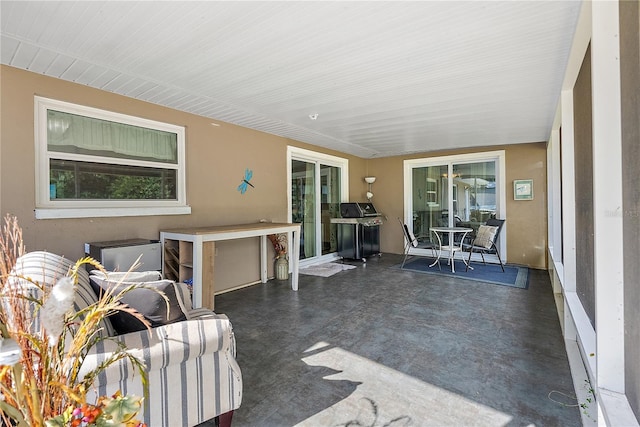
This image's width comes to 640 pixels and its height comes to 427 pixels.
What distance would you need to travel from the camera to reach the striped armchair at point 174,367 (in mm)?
1428

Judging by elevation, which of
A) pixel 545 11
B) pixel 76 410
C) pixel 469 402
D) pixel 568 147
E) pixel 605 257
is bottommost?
pixel 469 402

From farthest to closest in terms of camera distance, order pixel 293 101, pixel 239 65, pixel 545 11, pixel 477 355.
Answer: pixel 293 101
pixel 239 65
pixel 477 355
pixel 545 11

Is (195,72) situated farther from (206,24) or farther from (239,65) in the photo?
(206,24)

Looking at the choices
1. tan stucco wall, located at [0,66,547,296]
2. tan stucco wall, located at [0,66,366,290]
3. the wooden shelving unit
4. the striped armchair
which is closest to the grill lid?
tan stucco wall, located at [0,66,547,296]

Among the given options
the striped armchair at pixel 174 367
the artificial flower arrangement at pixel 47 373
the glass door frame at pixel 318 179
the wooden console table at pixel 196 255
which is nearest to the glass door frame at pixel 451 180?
the glass door frame at pixel 318 179

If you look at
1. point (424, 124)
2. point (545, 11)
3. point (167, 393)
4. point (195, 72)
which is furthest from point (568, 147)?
point (167, 393)

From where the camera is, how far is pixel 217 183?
175 inches

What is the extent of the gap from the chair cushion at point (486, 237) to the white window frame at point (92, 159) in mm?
4947

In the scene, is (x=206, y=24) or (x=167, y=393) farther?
(x=206, y=24)

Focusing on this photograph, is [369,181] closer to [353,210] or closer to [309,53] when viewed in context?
[353,210]

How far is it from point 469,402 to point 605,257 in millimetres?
1184

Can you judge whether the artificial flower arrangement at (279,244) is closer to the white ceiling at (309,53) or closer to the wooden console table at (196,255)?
the wooden console table at (196,255)

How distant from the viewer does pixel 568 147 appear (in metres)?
3.01

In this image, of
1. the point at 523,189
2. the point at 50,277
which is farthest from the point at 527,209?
the point at 50,277
